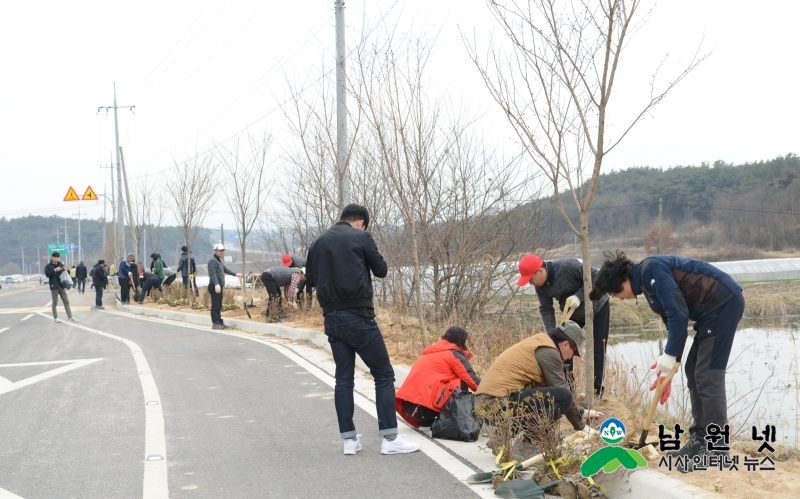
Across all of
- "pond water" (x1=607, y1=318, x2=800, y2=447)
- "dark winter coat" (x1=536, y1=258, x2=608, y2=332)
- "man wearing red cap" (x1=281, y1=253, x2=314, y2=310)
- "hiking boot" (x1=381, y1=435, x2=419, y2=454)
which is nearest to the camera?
"hiking boot" (x1=381, y1=435, x2=419, y2=454)

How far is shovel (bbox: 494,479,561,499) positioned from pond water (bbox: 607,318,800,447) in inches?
81.2

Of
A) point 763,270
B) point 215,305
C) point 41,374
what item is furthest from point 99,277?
point 763,270

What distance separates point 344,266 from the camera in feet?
20.6

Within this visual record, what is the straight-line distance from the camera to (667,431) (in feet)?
20.0

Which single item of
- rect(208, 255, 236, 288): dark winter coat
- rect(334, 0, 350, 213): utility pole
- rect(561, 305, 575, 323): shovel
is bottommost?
rect(561, 305, 575, 323): shovel

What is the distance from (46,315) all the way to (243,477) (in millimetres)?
22326

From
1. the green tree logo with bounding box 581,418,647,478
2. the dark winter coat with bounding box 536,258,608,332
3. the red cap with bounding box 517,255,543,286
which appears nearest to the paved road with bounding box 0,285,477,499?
the green tree logo with bounding box 581,418,647,478

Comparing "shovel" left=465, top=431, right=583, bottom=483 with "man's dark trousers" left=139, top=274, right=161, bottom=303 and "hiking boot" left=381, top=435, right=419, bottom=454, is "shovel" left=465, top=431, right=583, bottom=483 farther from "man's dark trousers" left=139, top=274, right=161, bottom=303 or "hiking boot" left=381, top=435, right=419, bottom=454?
"man's dark trousers" left=139, top=274, right=161, bottom=303

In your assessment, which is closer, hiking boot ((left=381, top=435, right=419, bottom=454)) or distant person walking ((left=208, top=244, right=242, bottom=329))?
hiking boot ((left=381, top=435, right=419, bottom=454))

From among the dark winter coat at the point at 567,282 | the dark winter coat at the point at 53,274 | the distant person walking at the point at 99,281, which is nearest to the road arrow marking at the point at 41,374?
the dark winter coat at the point at 567,282

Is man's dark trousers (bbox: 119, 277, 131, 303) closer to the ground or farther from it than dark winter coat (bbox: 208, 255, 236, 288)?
closer to the ground

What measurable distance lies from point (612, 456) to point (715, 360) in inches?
40.3

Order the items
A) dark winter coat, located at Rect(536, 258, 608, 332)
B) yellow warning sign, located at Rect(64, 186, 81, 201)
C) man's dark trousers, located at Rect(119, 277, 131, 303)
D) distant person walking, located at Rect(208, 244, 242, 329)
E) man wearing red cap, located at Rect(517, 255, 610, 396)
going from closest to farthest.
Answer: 1. man wearing red cap, located at Rect(517, 255, 610, 396)
2. dark winter coat, located at Rect(536, 258, 608, 332)
3. distant person walking, located at Rect(208, 244, 242, 329)
4. man's dark trousers, located at Rect(119, 277, 131, 303)
5. yellow warning sign, located at Rect(64, 186, 81, 201)

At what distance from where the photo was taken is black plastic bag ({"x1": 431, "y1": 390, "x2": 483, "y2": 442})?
21.7 ft
